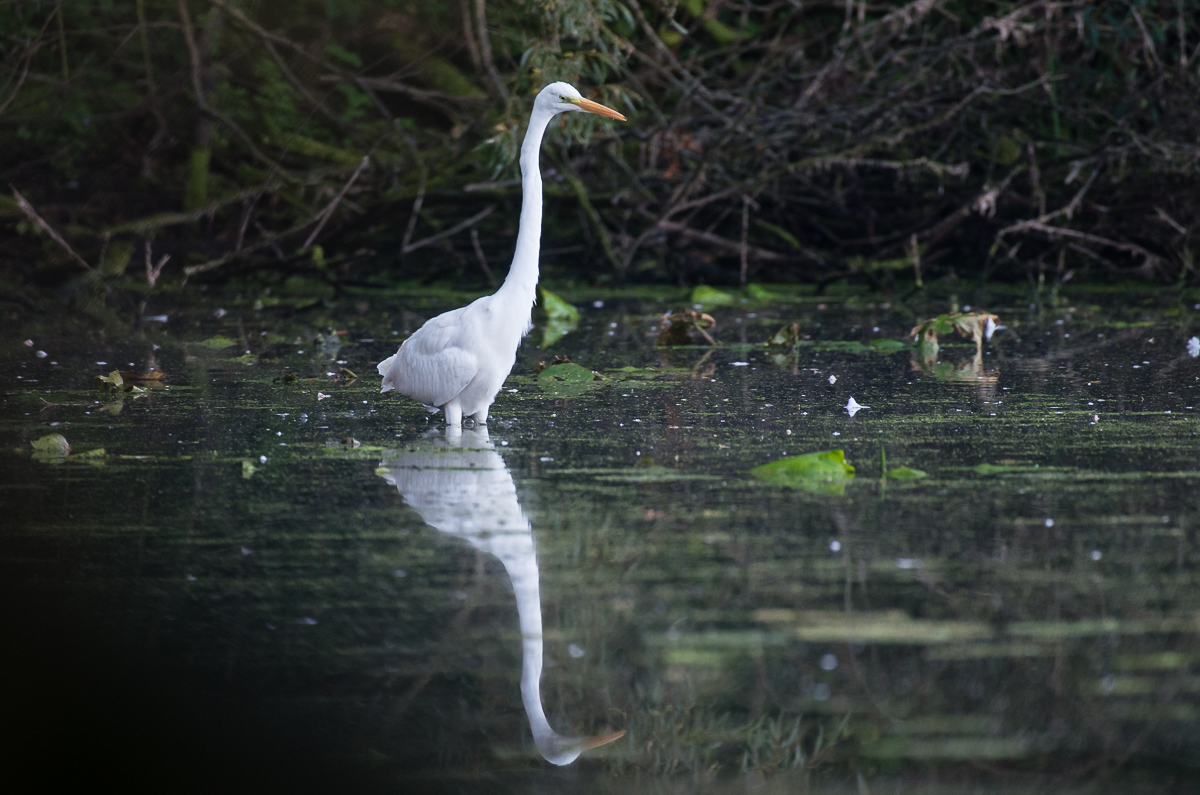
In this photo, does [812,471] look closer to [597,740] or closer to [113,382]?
[597,740]

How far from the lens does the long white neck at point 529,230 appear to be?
452 centimetres

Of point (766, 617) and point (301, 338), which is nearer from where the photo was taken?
point (766, 617)

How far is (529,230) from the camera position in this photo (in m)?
4.59

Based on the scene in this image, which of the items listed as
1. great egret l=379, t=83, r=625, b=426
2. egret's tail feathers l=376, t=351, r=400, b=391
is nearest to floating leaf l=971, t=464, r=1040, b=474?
great egret l=379, t=83, r=625, b=426

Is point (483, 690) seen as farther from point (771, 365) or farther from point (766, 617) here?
point (771, 365)

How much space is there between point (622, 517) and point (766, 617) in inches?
31.1

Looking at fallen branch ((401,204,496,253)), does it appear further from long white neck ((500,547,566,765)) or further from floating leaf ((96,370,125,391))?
long white neck ((500,547,566,765))

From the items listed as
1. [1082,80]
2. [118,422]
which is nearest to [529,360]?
[118,422]

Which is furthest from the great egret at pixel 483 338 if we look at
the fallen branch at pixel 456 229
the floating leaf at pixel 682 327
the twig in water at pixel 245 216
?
the twig in water at pixel 245 216

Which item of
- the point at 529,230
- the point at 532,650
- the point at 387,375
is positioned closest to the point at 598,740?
the point at 532,650

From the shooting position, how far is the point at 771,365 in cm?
594

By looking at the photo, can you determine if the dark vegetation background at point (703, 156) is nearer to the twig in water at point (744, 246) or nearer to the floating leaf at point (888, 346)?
the twig in water at point (744, 246)

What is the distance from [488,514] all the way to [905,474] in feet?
3.80

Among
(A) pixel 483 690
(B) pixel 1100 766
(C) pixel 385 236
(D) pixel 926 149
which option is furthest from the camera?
(C) pixel 385 236
